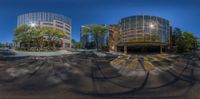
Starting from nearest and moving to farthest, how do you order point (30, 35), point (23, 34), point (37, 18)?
point (23, 34), point (30, 35), point (37, 18)

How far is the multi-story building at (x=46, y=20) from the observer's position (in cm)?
5113

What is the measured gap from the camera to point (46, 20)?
68625 mm

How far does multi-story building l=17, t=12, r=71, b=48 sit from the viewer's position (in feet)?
168

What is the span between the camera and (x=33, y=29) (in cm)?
4956

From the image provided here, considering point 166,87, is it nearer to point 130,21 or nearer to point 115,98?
point 115,98

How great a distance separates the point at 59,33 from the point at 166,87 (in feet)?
175

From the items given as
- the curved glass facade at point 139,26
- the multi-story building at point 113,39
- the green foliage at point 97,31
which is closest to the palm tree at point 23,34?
the green foliage at point 97,31

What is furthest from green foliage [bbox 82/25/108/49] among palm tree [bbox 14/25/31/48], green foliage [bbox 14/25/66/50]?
palm tree [bbox 14/25/31/48]

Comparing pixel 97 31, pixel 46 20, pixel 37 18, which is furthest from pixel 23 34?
pixel 46 20

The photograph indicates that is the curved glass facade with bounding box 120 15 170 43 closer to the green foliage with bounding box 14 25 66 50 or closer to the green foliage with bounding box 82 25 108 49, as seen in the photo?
the green foliage with bounding box 82 25 108 49

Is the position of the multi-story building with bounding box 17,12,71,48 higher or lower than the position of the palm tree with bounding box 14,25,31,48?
higher

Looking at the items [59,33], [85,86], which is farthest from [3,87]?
[59,33]

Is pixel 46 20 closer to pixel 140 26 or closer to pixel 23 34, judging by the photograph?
pixel 23 34

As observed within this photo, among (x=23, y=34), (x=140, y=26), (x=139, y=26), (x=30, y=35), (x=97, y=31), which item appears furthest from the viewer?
(x=139, y=26)
